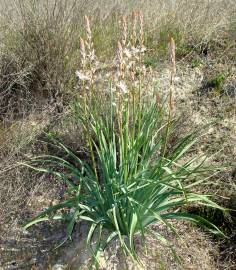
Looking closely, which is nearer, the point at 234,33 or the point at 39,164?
the point at 39,164

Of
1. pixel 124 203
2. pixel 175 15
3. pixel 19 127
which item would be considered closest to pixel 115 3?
pixel 175 15

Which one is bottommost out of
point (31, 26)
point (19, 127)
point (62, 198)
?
point (62, 198)

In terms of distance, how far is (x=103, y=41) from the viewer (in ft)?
17.0

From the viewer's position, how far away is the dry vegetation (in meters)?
3.48

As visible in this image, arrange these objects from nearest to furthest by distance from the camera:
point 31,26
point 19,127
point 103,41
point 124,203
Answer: point 124,203 < point 19,127 < point 31,26 < point 103,41

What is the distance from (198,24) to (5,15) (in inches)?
101

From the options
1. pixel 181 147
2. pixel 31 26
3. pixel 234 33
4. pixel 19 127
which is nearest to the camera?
pixel 181 147

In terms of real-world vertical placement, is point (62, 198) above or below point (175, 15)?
below

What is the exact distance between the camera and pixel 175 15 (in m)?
5.74

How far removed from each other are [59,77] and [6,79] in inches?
23.9

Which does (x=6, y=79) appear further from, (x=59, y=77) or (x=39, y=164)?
(x=39, y=164)

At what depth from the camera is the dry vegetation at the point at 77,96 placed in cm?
348

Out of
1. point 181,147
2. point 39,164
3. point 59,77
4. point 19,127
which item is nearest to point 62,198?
point 39,164

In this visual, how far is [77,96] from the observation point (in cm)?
434
